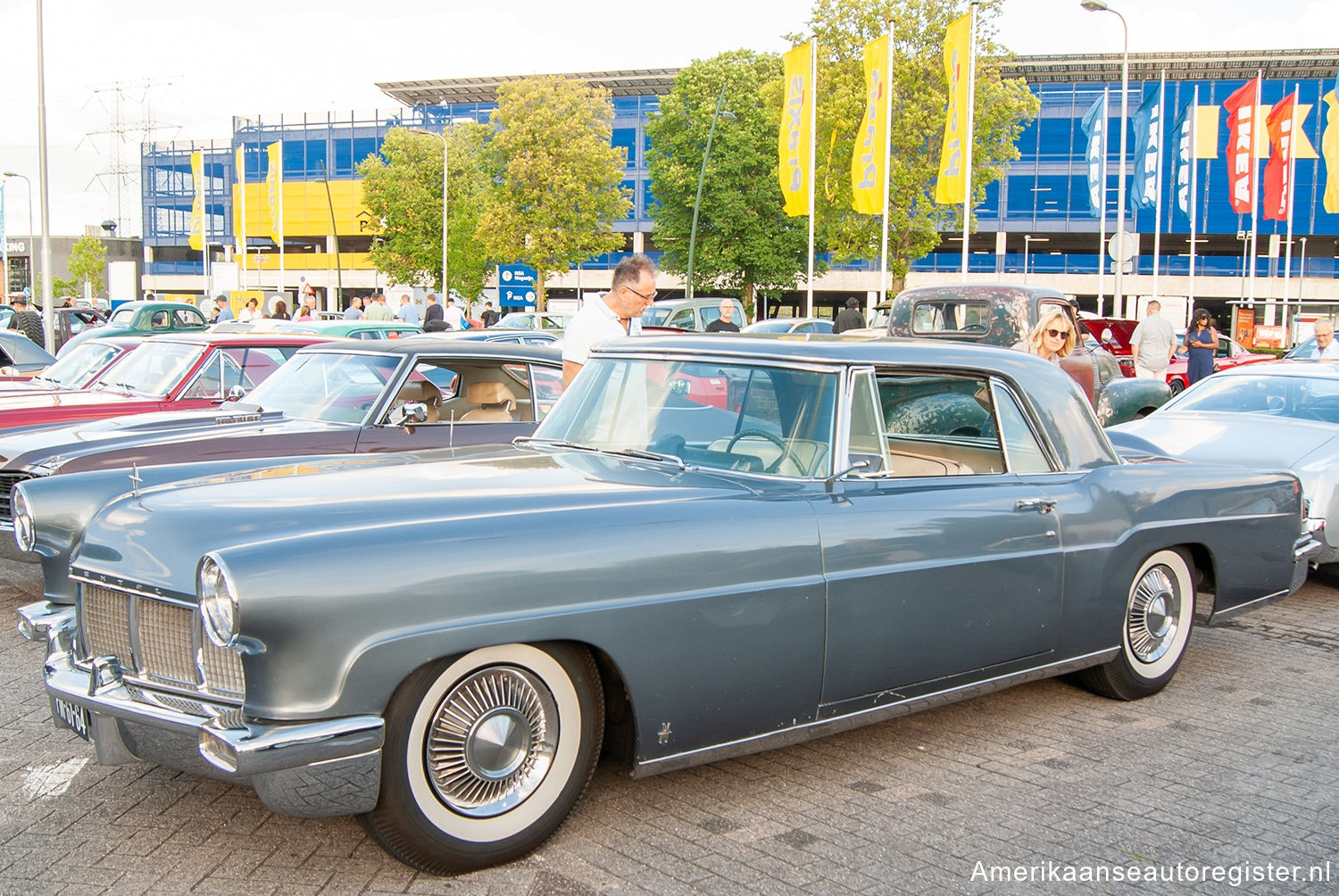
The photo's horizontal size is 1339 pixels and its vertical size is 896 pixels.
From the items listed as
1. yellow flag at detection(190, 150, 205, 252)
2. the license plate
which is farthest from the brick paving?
yellow flag at detection(190, 150, 205, 252)

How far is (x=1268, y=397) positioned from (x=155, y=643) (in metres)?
7.80

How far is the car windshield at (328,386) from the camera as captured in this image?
7027mm

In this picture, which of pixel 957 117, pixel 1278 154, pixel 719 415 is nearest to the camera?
pixel 719 415

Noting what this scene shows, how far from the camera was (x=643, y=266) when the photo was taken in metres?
6.21

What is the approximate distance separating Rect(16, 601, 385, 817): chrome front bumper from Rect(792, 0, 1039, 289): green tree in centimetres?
3151

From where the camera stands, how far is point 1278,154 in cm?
3275

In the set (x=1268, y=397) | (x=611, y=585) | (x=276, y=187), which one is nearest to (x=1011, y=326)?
(x=1268, y=397)

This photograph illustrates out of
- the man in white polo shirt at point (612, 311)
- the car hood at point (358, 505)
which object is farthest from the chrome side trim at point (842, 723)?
the man in white polo shirt at point (612, 311)

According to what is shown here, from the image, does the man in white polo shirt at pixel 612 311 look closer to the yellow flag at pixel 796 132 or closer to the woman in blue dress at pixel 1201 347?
the woman in blue dress at pixel 1201 347

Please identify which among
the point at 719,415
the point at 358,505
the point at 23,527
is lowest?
the point at 23,527

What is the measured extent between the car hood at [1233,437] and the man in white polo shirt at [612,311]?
115 inches

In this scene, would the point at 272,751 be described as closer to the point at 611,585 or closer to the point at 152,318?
the point at 611,585

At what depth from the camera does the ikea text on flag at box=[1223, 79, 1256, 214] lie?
30.6 meters

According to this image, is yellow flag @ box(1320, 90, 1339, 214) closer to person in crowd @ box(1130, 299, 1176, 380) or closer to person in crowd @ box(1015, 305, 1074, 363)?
person in crowd @ box(1130, 299, 1176, 380)
